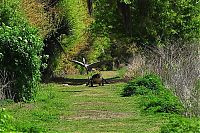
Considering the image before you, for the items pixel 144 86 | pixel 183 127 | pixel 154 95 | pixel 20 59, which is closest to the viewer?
pixel 183 127

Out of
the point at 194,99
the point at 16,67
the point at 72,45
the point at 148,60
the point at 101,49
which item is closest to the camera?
the point at 194,99

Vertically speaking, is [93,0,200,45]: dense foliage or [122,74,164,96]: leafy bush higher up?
[93,0,200,45]: dense foliage

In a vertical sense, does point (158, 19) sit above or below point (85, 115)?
above

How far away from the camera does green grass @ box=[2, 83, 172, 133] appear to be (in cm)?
1491

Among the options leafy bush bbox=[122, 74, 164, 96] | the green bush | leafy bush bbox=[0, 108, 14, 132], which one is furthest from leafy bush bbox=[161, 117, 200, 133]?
leafy bush bbox=[122, 74, 164, 96]

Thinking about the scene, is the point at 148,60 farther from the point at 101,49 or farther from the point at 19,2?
the point at 101,49

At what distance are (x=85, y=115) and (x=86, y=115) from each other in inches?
1.3

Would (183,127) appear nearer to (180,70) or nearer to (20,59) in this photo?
(180,70)

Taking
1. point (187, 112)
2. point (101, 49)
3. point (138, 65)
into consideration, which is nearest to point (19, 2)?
point (138, 65)

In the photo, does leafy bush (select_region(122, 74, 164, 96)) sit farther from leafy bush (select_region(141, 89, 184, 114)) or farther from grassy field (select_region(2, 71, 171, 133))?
leafy bush (select_region(141, 89, 184, 114))

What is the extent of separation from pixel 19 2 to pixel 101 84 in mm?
8770

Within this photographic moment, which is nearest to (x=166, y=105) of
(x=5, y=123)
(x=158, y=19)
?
(x=5, y=123)

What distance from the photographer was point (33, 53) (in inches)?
851

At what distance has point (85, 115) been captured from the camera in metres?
18.3
